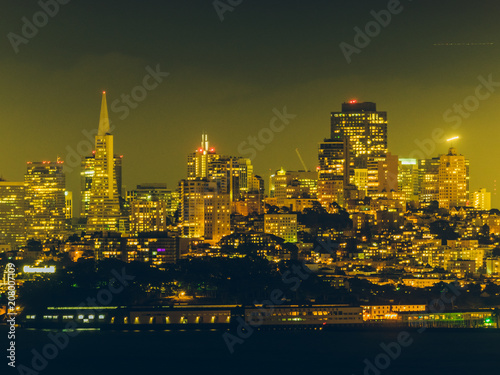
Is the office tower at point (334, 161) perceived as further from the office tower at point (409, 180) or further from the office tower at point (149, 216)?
the office tower at point (149, 216)

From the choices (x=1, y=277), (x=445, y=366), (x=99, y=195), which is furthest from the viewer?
(x=99, y=195)

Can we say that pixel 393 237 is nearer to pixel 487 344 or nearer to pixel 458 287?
pixel 458 287

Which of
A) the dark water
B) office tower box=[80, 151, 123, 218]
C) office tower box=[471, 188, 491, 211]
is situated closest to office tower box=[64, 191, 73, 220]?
office tower box=[80, 151, 123, 218]

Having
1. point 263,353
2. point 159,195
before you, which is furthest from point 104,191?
point 263,353

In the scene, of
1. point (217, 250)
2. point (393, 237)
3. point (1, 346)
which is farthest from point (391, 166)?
point (1, 346)

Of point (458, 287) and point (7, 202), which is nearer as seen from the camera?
point (458, 287)

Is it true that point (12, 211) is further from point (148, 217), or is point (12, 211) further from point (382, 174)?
point (382, 174)

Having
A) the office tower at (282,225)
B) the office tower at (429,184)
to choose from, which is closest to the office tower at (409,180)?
the office tower at (429,184)

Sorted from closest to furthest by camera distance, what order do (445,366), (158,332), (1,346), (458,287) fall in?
(445,366) → (1,346) → (158,332) → (458,287)
